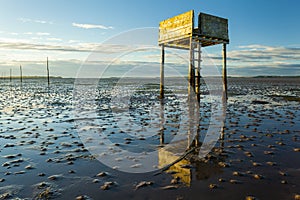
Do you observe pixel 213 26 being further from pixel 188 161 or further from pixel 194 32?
pixel 188 161

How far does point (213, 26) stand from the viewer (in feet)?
60.7

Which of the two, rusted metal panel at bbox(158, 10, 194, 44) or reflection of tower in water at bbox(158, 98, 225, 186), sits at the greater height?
rusted metal panel at bbox(158, 10, 194, 44)

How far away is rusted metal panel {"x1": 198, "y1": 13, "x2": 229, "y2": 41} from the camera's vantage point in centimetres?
1755

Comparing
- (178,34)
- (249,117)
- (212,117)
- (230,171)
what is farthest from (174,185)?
(178,34)

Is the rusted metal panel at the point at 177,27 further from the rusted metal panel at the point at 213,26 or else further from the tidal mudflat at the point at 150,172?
the tidal mudflat at the point at 150,172

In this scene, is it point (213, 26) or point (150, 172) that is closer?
point (150, 172)

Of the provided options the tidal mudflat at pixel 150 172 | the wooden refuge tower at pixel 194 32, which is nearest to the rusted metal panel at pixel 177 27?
the wooden refuge tower at pixel 194 32

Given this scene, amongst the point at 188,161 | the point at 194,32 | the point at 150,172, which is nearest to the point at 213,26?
the point at 194,32

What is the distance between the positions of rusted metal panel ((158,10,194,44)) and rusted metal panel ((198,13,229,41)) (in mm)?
865

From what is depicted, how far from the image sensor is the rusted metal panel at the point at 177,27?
17.4 meters

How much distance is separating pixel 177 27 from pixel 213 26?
3.02 metres

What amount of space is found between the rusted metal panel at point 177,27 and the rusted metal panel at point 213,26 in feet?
2.84

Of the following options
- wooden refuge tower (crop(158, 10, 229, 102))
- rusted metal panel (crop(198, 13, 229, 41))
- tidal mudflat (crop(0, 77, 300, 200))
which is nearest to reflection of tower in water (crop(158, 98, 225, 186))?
tidal mudflat (crop(0, 77, 300, 200))

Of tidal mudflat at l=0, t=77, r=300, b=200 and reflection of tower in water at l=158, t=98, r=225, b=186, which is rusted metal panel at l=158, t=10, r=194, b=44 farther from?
reflection of tower in water at l=158, t=98, r=225, b=186
